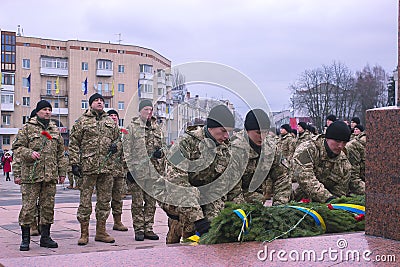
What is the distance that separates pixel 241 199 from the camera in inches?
213

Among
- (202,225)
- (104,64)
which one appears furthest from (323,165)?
(104,64)

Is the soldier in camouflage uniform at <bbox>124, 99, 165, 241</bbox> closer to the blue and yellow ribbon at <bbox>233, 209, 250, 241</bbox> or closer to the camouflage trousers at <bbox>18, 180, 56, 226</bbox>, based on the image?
the camouflage trousers at <bbox>18, 180, 56, 226</bbox>

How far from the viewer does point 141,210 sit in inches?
321

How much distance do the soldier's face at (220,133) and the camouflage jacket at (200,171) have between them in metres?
0.06

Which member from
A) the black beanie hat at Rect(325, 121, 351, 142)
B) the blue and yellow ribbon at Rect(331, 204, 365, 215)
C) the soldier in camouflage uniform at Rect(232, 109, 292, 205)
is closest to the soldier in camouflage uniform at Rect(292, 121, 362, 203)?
the black beanie hat at Rect(325, 121, 351, 142)

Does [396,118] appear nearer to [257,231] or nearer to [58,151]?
[257,231]

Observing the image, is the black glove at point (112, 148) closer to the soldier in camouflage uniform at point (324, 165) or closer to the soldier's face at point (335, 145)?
the soldier in camouflage uniform at point (324, 165)

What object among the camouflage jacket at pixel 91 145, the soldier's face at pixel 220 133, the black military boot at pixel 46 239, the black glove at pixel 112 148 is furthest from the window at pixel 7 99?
the soldier's face at pixel 220 133

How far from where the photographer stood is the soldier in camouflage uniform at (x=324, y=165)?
584cm

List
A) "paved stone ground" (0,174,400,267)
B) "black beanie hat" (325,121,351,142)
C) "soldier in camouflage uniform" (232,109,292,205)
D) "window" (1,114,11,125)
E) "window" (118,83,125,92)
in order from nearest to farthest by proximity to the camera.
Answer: "paved stone ground" (0,174,400,267), "soldier in camouflage uniform" (232,109,292,205), "black beanie hat" (325,121,351,142), "window" (1,114,11,125), "window" (118,83,125,92)

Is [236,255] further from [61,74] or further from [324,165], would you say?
[61,74]

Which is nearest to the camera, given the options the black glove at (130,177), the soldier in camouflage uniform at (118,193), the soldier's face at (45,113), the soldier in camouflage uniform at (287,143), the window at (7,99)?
the soldier's face at (45,113)

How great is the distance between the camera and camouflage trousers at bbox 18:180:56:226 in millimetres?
7176

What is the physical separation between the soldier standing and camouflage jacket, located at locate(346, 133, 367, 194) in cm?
22
